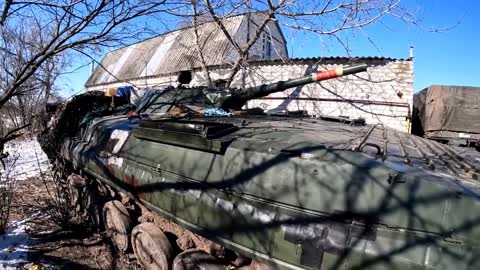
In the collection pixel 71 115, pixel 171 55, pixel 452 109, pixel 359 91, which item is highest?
pixel 171 55

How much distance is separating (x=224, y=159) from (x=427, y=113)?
1170 cm

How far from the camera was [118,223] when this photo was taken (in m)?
4.85

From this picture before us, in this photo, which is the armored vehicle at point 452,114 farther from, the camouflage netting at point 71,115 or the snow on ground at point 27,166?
the snow on ground at point 27,166

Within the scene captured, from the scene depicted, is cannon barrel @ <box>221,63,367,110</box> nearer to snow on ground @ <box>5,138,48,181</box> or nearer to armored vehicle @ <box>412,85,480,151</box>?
snow on ground @ <box>5,138,48,181</box>

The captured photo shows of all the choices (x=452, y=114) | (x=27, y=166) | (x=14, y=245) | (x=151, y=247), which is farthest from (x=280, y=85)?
(x=452, y=114)

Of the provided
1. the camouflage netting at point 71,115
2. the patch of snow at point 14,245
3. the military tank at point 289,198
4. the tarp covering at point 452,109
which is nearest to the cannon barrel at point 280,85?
the military tank at point 289,198

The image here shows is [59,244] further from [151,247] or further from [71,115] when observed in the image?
[71,115]

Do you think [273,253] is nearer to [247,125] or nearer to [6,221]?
[247,125]

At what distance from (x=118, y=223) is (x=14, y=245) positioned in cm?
164

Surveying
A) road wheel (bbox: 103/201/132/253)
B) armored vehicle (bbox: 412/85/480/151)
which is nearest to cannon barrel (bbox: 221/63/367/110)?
road wheel (bbox: 103/201/132/253)

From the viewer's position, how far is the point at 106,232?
561 centimetres

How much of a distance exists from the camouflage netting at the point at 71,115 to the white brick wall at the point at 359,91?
4.98 metres

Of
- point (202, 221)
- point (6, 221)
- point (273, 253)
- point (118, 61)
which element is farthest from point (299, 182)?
point (118, 61)

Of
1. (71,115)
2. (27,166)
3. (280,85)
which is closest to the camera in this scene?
(280,85)
